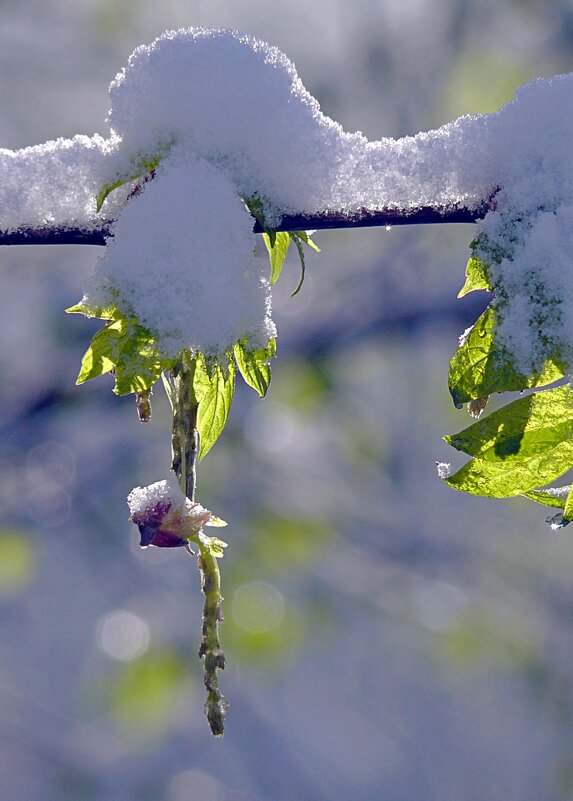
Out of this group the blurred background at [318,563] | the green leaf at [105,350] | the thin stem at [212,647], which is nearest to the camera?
the thin stem at [212,647]

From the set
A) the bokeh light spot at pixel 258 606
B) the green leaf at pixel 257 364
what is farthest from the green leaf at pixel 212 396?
the bokeh light spot at pixel 258 606

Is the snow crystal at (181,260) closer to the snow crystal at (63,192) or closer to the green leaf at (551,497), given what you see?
the snow crystal at (63,192)

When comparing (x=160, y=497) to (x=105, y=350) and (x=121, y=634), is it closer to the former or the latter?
(x=105, y=350)

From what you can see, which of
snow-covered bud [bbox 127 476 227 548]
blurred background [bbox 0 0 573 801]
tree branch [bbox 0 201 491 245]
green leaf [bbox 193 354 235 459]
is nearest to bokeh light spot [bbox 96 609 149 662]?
blurred background [bbox 0 0 573 801]

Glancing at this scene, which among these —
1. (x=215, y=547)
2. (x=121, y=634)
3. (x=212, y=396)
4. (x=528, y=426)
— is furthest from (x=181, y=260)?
(x=121, y=634)

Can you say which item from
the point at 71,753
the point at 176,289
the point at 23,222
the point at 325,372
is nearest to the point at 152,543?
the point at 176,289

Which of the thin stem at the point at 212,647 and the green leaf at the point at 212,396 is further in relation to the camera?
the green leaf at the point at 212,396
